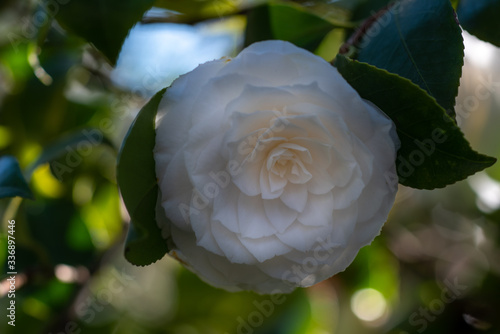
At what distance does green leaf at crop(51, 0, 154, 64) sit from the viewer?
Answer: 1.78 feet

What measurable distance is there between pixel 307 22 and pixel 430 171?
1.04 feet

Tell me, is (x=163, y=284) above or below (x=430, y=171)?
below

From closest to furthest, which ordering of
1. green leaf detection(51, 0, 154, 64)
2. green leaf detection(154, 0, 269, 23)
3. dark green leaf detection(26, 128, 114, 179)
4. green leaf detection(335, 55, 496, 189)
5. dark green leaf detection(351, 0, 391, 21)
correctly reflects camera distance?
green leaf detection(335, 55, 496, 189), green leaf detection(51, 0, 154, 64), dark green leaf detection(351, 0, 391, 21), dark green leaf detection(26, 128, 114, 179), green leaf detection(154, 0, 269, 23)

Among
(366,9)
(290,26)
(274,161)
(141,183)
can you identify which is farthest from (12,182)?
(366,9)

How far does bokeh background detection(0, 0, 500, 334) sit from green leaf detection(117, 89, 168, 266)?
40 centimetres

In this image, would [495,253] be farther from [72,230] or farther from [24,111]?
[24,111]

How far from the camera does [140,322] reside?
1.12m

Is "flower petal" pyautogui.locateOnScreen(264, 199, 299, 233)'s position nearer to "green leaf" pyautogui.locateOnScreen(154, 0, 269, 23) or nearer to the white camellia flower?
the white camellia flower

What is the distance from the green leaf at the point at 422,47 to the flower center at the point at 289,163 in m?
0.13

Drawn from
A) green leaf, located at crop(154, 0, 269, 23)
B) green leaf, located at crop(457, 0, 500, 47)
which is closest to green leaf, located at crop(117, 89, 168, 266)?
green leaf, located at crop(457, 0, 500, 47)

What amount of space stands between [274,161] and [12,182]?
0.96ft

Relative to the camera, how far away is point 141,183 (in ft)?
1.53

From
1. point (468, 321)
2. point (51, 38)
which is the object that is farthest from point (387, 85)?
point (468, 321)

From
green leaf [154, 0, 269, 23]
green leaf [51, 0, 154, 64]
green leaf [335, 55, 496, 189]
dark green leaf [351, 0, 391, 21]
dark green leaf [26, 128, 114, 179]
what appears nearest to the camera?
green leaf [335, 55, 496, 189]
